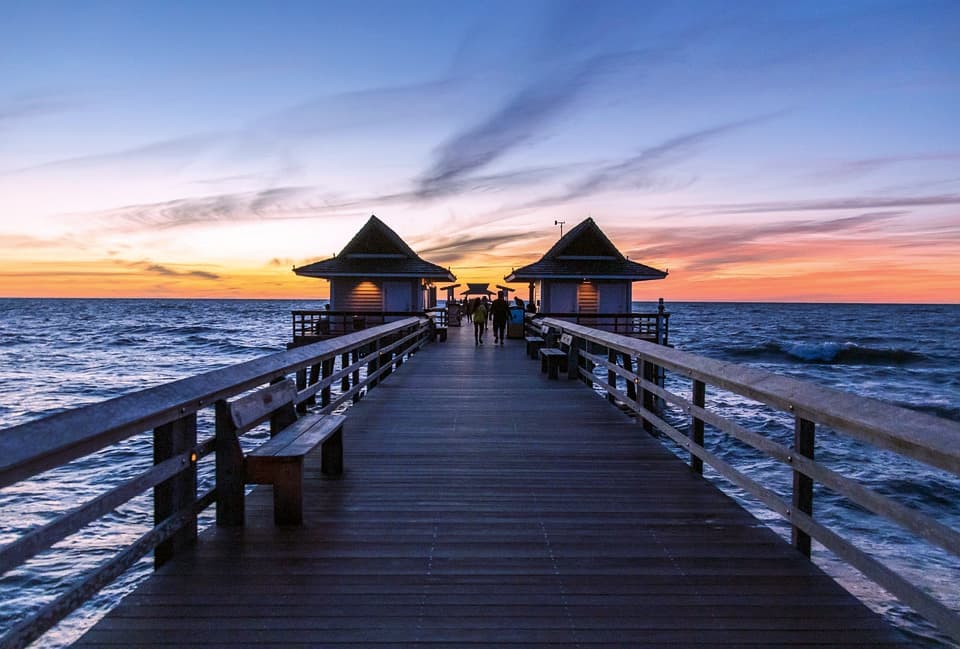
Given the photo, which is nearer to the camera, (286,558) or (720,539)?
(286,558)

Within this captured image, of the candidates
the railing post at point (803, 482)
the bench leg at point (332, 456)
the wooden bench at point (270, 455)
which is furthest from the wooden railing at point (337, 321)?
the railing post at point (803, 482)

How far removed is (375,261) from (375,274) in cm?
228

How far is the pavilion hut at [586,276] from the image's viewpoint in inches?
1190

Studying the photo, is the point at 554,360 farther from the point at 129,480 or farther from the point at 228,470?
the point at 129,480

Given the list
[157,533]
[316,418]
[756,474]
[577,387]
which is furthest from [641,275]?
[157,533]

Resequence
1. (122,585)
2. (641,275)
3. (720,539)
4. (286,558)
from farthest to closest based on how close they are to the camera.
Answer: (641,275), (122,585), (720,539), (286,558)

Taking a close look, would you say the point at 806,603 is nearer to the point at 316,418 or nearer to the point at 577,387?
the point at 316,418

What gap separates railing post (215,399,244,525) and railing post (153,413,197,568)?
32 cm

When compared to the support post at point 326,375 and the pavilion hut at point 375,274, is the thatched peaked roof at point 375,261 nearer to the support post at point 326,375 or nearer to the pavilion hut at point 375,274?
the pavilion hut at point 375,274

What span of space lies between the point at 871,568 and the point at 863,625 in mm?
310

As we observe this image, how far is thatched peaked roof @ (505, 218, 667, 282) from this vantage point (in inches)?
1184

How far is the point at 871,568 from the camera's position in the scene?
9.87 ft

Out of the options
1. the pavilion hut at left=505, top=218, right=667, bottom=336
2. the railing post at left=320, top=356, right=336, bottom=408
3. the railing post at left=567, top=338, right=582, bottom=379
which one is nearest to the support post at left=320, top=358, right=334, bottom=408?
the railing post at left=320, top=356, right=336, bottom=408

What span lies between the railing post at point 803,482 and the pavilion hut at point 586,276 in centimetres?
2609
